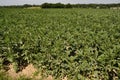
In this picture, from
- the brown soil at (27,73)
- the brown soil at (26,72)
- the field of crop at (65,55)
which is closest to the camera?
the field of crop at (65,55)

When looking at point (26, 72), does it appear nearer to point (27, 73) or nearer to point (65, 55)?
point (27, 73)

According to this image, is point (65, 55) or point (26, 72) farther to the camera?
point (26, 72)

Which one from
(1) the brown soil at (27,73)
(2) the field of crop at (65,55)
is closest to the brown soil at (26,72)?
(1) the brown soil at (27,73)

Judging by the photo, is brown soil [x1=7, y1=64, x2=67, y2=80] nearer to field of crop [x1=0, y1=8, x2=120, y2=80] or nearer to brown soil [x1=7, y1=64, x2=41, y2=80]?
brown soil [x1=7, y1=64, x2=41, y2=80]

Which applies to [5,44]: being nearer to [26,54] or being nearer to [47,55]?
[26,54]

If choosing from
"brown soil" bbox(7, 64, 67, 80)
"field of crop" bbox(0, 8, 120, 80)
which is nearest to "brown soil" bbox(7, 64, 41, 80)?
"brown soil" bbox(7, 64, 67, 80)

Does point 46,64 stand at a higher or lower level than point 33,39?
lower

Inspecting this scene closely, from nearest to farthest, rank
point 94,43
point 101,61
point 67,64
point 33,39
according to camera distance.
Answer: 1. point 101,61
2. point 67,64
3. point 94,43
4. point 33,39

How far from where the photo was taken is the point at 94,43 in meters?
6.25

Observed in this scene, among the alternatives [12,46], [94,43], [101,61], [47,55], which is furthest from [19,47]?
[101,61]

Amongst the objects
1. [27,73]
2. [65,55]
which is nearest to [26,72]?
[27,73]

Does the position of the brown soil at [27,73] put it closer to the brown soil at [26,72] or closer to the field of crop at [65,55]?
the brown soil at [26,72]

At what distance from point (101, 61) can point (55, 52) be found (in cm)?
129

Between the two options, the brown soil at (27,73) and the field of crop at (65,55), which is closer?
the field of crop at (65,55)
